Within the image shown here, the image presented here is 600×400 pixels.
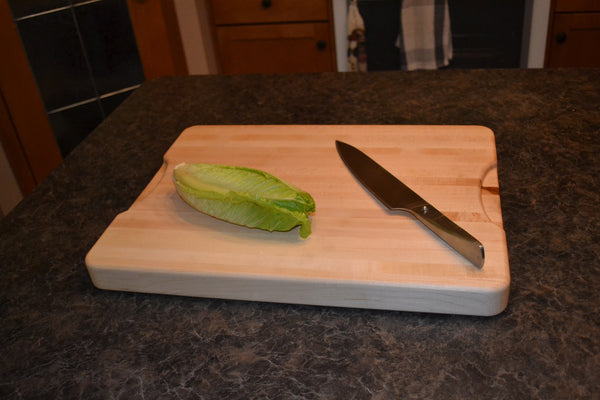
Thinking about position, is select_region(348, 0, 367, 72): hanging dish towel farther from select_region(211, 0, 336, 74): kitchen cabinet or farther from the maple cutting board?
the maple cutting board

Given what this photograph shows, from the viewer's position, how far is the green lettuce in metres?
0.74

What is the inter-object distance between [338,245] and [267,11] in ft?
6.72

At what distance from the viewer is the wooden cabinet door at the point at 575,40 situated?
2.25 metres

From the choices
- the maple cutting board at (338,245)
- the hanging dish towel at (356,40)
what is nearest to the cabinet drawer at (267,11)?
the hanging dish towel at (356,40)

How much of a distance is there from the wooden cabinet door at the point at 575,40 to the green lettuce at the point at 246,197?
196 centimetres

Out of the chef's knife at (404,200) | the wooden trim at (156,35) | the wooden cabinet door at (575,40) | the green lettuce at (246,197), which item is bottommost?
the wooden cabinet door at (575,40)

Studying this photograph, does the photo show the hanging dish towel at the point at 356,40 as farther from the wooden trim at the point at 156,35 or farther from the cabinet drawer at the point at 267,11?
the wooden trim at the point at 156,35

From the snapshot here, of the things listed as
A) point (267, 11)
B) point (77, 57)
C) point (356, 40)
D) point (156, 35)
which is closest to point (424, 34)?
point (356, 40)

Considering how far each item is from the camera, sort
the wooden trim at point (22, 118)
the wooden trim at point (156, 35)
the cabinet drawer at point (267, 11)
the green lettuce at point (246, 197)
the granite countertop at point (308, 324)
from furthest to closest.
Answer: the cabinet drawer at point (267, 11)
the wooden trim at point (156, 35)
the wooden trim at point (22, 118)
the green lettuce at point (246, 197)
the granite countertop at point (308, 324)

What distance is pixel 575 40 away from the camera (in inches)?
90.8

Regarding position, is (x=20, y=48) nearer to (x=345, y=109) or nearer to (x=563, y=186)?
(x=345, y=109)

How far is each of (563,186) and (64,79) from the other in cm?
208

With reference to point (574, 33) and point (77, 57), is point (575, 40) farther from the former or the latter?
point (77, 57)

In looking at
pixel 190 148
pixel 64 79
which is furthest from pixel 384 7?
pixel 190 148
